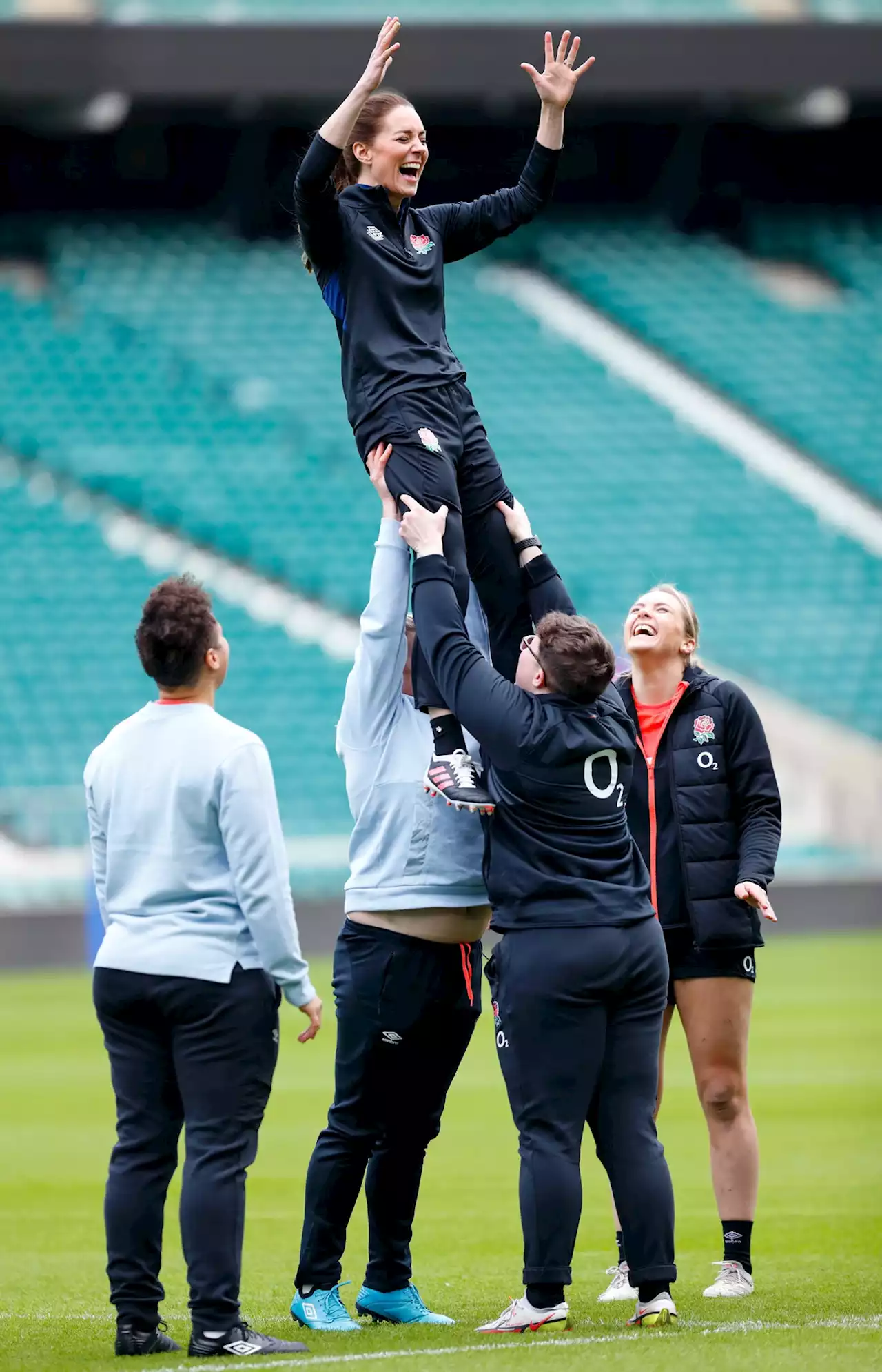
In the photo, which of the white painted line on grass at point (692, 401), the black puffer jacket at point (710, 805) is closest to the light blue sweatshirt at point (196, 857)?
the black puffer jacket at point (710, 805)

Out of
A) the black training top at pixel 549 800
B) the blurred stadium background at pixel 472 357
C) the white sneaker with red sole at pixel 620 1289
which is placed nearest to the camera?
the black training top at pixel 549 800

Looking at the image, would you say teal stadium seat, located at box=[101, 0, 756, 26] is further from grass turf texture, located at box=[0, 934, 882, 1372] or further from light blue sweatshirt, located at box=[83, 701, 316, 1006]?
light blue sweatshirt, located at box=[83, 701, 316, 1006]

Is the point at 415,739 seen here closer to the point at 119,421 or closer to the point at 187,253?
the point at 119,421

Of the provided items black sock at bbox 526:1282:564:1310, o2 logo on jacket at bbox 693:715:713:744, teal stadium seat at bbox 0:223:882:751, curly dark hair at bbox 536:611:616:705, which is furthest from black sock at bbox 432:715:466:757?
teal stadium seat at bbox 0:223:882:751

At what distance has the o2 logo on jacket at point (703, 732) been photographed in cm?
508

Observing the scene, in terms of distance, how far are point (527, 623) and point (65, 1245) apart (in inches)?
104

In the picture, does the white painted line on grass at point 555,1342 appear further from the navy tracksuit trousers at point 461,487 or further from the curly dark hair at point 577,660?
the navy tracksuit trousers at point 461,487

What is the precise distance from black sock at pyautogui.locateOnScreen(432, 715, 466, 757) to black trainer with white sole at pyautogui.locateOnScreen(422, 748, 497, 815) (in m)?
0.01

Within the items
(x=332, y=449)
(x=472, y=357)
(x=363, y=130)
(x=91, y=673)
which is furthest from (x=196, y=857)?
(x=472, y=357)

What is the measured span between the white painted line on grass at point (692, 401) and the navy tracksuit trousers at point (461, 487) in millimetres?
14943

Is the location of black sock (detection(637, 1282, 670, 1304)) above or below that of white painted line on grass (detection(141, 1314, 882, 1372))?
above

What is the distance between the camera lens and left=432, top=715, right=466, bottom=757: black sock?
459cm

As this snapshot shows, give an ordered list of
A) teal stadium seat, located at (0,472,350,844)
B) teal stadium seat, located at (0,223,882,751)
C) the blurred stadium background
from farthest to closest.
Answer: teal stadium seat, located at (0,223,882,751)
the blurred stadium background
teal stadium seat, located at (0,472,350,844)

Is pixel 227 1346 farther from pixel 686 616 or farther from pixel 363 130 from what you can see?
pixel 363 130
